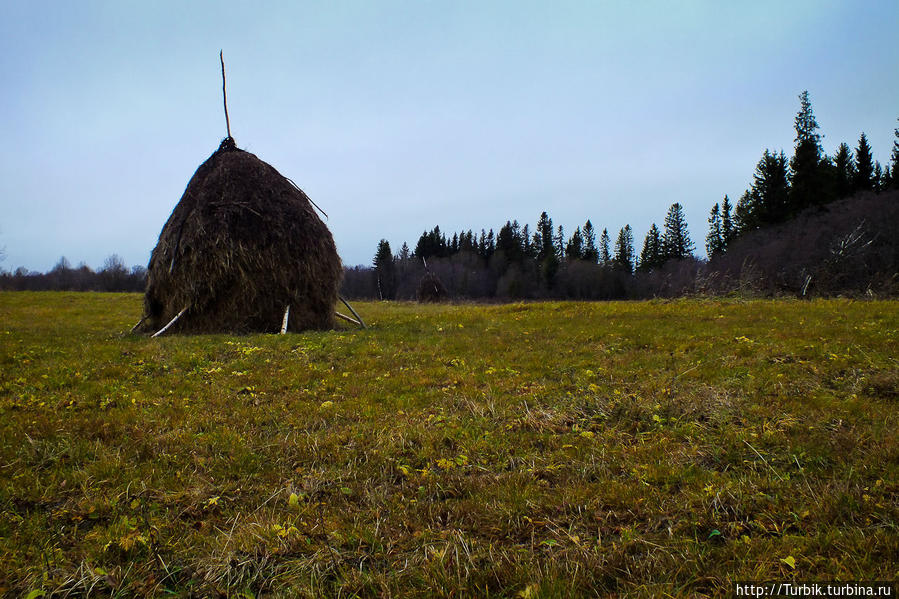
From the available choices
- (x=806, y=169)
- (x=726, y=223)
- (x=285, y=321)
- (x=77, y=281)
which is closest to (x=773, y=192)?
(x=806, y=169)

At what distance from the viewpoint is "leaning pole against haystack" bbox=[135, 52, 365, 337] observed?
1277cm

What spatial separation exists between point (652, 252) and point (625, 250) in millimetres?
6306

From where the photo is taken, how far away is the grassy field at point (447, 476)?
2535mm

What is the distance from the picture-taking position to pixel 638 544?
A: 277 cm

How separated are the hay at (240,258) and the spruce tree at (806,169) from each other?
48855 millimetres

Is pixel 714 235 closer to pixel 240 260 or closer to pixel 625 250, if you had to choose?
pixel 625 250

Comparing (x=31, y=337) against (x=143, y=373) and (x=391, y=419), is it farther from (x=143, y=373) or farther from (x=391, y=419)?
(x=391, y=419)

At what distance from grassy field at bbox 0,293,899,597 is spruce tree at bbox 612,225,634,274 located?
78.4 metres

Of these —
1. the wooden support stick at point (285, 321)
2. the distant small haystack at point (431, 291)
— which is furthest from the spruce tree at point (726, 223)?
the wooden support stick at point (285, 321)

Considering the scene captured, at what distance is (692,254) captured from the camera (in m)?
74.8

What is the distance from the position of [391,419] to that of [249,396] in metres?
2.34

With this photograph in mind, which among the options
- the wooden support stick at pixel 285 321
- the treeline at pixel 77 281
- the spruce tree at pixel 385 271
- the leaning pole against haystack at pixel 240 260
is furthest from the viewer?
the spruce tree at pixel 385 271

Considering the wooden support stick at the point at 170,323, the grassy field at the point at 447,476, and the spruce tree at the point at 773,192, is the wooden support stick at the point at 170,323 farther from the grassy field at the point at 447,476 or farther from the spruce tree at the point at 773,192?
the spruce tree at the point at 773,192

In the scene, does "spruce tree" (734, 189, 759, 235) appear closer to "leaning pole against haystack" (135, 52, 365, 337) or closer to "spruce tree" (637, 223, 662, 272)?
"spruce tree" (637, 223, 662, 272)
